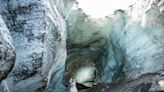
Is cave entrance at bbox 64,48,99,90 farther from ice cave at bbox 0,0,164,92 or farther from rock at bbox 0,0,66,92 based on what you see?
rock at bbox 0,0,66,92

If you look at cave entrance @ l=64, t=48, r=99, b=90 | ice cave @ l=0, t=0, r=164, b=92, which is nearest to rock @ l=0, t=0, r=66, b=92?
ice cave @ l=0, t=0, r=164, b=92

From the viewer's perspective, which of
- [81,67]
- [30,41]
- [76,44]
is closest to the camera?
[30,41]

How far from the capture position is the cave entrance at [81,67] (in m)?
19.0

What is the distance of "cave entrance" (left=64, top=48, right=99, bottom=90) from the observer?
19.0 metres

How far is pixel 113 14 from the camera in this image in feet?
54.7

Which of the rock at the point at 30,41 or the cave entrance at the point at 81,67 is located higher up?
the rock at the point at 30,41

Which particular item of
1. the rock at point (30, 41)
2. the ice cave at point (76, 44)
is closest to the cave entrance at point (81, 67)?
the ice cave at point (76, 44)

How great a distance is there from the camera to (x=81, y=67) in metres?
22.3

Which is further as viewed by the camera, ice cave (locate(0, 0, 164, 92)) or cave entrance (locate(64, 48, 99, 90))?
cave entrance (locate(64, 48, 99, 90))

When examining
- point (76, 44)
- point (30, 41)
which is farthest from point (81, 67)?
point (30, 41)

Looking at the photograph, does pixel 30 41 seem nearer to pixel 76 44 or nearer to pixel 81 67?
pixel 76 44

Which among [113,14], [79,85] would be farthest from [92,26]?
[79,85]

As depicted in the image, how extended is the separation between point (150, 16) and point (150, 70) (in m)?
2.14

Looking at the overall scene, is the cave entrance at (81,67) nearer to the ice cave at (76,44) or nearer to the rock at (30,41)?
the ice cave at (76,44)
